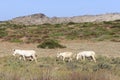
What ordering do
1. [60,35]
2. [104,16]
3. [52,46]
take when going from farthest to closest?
[104,16]
[60,35]
[52,46]

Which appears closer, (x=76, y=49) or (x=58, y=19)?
(x=76, y=49)

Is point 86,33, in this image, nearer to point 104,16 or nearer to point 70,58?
point 70,58

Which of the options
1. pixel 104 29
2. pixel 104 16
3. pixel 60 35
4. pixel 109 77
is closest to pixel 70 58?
pixel 109 77

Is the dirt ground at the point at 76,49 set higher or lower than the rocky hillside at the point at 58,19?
higher

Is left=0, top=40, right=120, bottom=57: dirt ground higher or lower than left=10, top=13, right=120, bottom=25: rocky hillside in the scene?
higher

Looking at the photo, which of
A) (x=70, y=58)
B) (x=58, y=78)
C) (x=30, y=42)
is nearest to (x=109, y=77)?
(x=58, y=78)

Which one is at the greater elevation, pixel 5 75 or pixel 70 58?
pixel 5 75

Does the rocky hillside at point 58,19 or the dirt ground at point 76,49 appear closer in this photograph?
the dirt ground at point 76,49

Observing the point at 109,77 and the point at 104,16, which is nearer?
the point at 109,77

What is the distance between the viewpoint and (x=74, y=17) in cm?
10756

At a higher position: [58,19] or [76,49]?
[76,49]

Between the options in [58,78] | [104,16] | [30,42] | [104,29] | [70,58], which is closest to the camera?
[58,78]

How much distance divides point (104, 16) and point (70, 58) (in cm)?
8087

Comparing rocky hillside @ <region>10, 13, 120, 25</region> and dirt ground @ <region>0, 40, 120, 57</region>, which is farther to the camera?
rocky hillside @ <region>10, 13, 120, 25</region>
